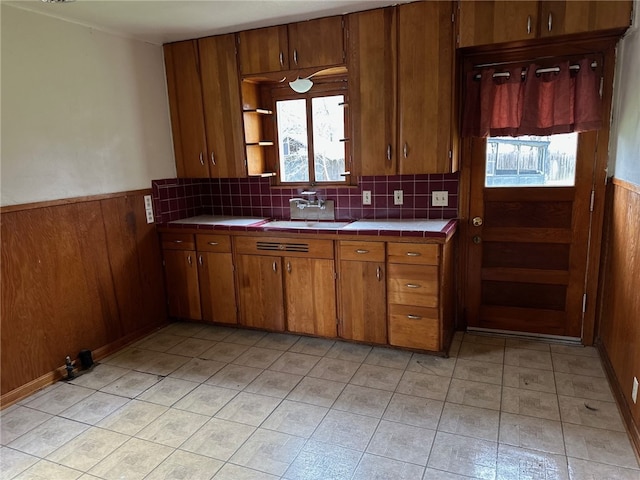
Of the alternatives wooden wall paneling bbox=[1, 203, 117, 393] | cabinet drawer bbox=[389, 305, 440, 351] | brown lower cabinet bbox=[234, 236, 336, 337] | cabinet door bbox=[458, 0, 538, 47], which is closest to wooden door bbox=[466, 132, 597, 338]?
cabinet drawer bbox=[389, 305, 440, 351]

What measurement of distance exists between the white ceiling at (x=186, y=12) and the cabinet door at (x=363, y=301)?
1737mm

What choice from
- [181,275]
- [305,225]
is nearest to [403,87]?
[305,225]

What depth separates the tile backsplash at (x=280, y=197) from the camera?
3350mm

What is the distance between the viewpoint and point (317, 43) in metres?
3.09

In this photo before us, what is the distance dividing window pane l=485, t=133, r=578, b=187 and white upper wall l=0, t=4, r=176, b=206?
266 cm

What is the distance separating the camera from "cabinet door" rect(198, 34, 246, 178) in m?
3.39

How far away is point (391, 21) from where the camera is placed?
114 inches

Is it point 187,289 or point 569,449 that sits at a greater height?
point 187,289

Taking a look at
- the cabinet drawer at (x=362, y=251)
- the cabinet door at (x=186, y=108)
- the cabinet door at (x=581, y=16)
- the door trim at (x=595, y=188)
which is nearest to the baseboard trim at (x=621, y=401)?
the door trim at (x=595, y=188)

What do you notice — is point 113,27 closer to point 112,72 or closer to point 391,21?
point 112,72

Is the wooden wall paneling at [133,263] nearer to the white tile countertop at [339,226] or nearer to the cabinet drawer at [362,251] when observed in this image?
the white tile countertop at [339,226]

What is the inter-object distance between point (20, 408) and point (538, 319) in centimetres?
353

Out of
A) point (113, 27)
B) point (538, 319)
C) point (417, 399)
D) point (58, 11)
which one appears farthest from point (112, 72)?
point (538, 319)

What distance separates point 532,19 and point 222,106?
7.48ft
